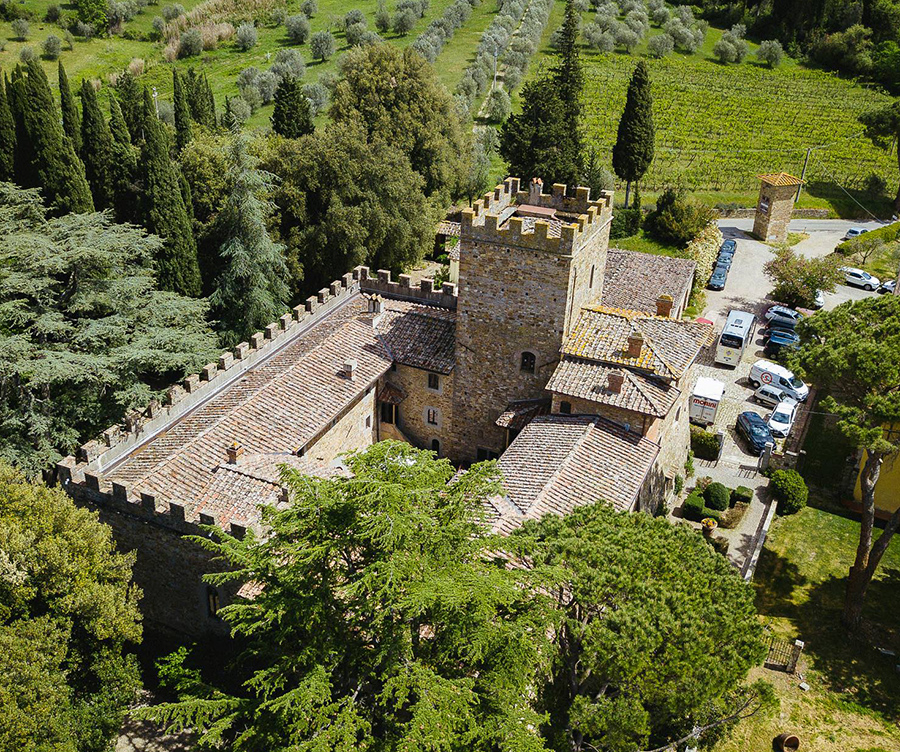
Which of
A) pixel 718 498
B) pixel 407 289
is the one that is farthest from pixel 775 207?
pixel 407 289

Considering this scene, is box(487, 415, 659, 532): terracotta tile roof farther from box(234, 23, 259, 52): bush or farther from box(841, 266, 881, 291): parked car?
box(234, 23, 259, 52): bush

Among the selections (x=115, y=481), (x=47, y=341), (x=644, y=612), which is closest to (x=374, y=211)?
(x=47, y=341)

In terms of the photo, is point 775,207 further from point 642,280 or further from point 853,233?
point 642,280

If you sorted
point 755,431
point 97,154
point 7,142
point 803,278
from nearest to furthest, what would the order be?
point 755,431 → point 7,142 → point 97,154 → point 803,278

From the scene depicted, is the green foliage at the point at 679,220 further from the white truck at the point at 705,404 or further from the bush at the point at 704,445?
the bush at the point at 704,445

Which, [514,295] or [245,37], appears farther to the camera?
[245,37]

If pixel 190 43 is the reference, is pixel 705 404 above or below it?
below

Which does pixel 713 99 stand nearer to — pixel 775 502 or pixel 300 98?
pixel 300 98
